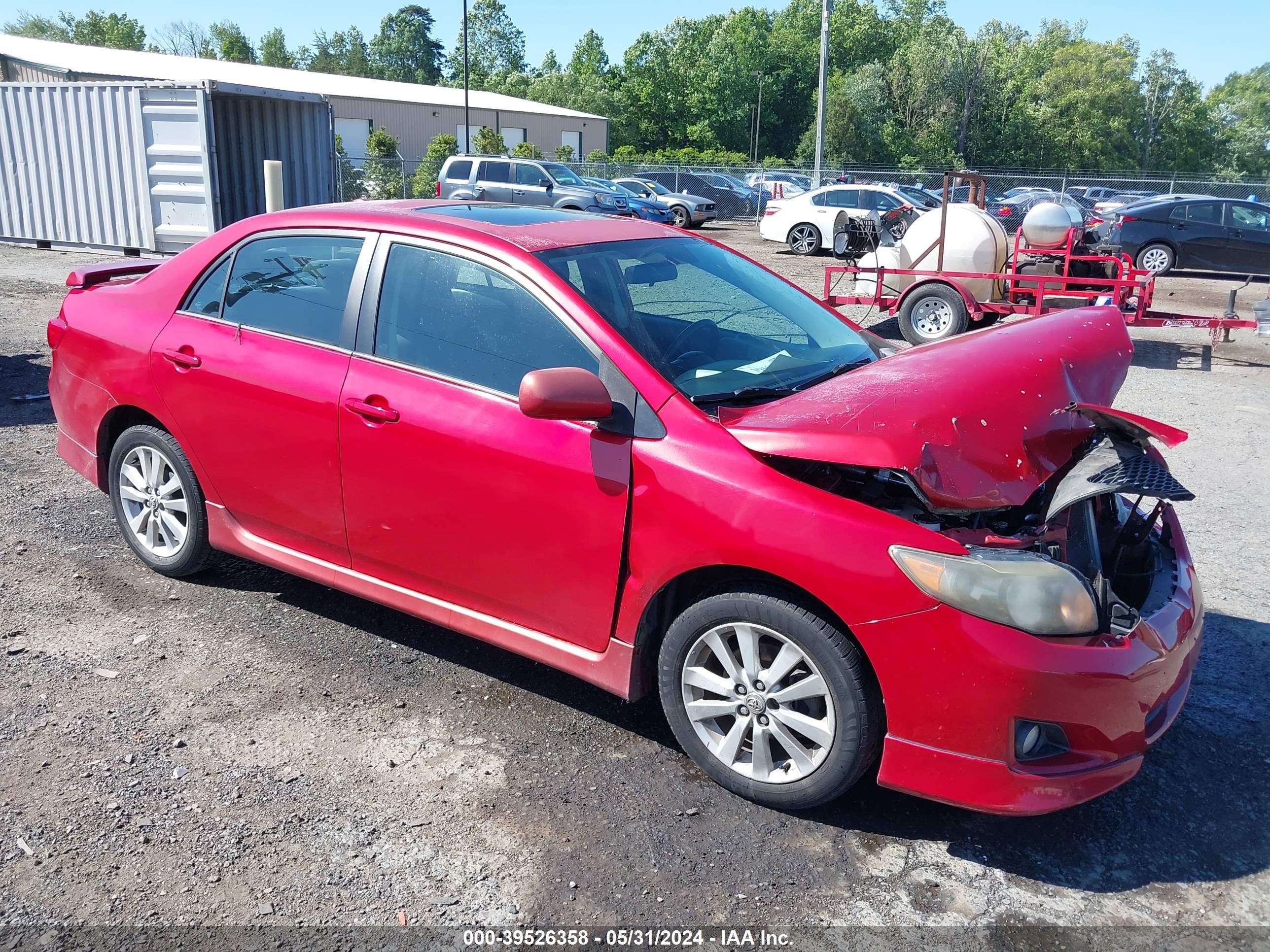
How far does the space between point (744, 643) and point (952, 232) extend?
31.6 feet

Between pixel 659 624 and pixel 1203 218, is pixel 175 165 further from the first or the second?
pixel 1203 218

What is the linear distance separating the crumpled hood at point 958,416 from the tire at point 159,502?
2.53m

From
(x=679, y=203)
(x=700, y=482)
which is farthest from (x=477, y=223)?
(x=679, y=203)

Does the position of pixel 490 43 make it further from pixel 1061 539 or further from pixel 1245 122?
pixel 1061 539

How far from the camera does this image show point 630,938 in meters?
2.61

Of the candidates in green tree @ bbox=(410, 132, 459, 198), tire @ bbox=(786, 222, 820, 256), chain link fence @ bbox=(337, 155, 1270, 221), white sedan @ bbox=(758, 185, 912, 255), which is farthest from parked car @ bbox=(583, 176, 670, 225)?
A: chain link fence @ bbox=(337, 155, 1270, 221)

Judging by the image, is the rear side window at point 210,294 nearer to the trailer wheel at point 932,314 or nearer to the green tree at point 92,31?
the trailer wheel at point 932,314

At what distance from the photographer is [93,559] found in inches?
192

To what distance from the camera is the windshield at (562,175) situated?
985 inches

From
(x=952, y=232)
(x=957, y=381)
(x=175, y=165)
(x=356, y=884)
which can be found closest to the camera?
(x=356, y=884)

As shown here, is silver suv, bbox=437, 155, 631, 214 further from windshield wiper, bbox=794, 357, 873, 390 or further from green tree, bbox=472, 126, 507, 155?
windshield wiper, bbox=794, 357, 873, 390

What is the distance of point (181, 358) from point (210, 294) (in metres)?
0.30

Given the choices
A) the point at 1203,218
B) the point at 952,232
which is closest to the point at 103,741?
the point at 952,232

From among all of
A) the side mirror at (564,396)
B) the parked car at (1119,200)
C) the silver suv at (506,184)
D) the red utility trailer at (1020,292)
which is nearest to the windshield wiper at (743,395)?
the side mirror at (564,396)
